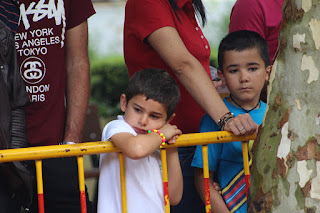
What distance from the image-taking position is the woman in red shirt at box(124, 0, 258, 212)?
3.18m

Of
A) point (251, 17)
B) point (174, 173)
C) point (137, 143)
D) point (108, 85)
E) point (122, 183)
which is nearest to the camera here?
point (137, 143)

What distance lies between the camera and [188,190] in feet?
11.3

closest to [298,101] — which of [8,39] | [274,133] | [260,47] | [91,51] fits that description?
[274,133]

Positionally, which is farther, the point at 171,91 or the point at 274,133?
the point at 171,91

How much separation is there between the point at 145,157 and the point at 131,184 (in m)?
0.13

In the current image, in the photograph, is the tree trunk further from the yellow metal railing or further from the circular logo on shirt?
the circular logo on shirt

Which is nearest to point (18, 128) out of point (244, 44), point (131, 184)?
point (131, 184)

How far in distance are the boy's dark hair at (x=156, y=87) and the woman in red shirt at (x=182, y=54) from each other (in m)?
0.11

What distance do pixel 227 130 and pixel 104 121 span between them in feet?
21.4

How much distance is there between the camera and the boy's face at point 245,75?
11.2 feet

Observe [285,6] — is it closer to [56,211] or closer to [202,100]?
[202,100]

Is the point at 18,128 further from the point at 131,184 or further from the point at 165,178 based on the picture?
the point at 165,178

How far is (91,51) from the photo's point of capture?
10055 mm

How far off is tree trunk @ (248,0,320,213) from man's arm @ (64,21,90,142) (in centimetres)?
115
